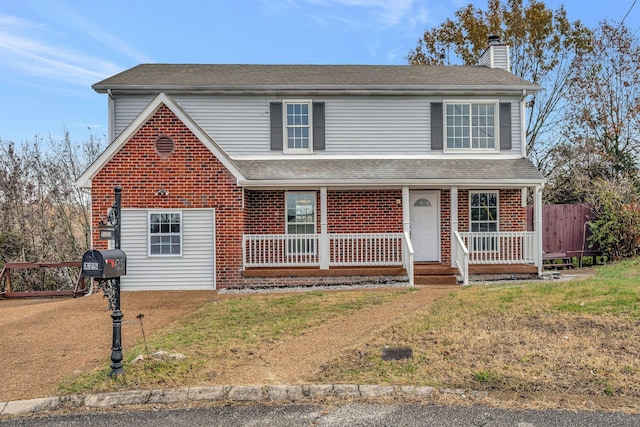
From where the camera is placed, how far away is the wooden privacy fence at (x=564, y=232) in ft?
55.6

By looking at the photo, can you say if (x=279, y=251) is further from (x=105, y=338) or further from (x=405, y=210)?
(x=105, y=338)

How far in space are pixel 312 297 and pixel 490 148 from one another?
7.78 m

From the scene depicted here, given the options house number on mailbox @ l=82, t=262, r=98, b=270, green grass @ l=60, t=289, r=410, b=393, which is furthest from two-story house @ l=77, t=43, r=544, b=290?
house number on mailbox @ l=82, t=262, r=98, b=270

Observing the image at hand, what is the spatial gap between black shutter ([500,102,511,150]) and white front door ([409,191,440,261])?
271cm

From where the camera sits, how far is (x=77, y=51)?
17.2 metres

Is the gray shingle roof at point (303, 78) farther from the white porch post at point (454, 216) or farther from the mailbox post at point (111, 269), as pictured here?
the mailbox post at point (111, 269)

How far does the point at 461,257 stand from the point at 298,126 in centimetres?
603

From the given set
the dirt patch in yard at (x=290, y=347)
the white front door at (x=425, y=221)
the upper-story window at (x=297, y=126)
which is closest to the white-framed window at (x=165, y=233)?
the dirt patch in yard at (x=290, y=347)

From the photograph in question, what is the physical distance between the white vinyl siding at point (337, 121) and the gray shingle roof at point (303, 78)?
1.30 feet

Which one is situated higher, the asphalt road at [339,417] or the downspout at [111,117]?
the downspout at [111,117]

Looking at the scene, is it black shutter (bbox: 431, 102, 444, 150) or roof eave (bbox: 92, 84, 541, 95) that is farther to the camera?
black shutter (bbox: 431, 102, 444, 150)

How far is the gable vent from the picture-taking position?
40.7 feet

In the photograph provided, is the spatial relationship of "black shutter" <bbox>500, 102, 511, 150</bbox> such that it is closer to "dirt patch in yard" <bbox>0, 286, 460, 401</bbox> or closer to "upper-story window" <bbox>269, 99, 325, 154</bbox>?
"upper-story window" <bbox>269, 99, 325, 154</bbox>

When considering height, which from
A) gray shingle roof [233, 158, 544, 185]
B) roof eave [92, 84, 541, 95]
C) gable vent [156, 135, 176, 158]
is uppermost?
roof eave [92, 84, 541, 95]
